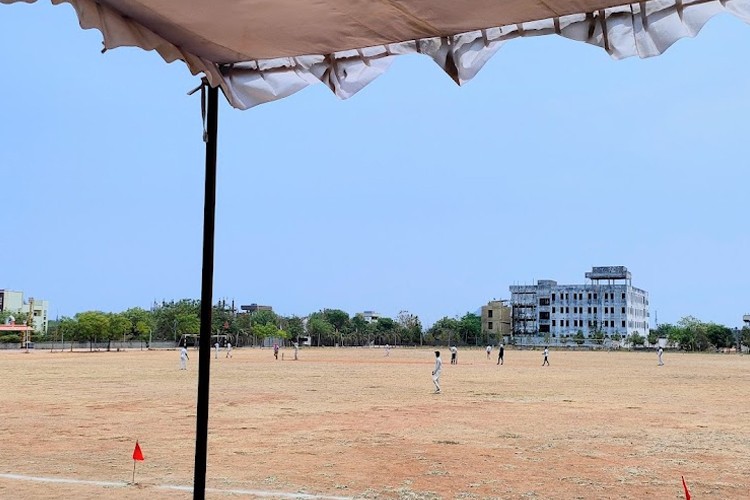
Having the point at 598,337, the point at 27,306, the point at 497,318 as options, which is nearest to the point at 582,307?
the point at 598,337

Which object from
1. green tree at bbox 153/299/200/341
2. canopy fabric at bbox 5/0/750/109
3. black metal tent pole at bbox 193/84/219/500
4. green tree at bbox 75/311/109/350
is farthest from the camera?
green tree at bbox 153/299/200/341

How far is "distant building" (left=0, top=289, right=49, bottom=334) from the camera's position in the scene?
375 feet

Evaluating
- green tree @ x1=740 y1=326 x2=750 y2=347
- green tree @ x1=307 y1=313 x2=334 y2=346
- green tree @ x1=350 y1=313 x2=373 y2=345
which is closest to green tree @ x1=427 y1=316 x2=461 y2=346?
green tree @ x1=350 y1=313 x2=373 y2=345

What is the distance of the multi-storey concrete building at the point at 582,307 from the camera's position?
12569 centimetres

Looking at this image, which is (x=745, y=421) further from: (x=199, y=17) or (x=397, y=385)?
(x=199, y=17)

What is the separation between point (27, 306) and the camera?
4830 inches

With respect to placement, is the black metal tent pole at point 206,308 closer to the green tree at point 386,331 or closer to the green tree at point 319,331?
the green tree at point 386,331

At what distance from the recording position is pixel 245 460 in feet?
34.5

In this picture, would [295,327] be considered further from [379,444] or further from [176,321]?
[379,444]

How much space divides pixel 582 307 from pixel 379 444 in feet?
401

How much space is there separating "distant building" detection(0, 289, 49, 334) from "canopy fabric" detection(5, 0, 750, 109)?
117 m

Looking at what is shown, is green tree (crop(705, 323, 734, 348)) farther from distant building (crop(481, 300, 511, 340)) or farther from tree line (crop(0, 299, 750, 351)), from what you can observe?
distant building (crop(481, 300, 511, 340))

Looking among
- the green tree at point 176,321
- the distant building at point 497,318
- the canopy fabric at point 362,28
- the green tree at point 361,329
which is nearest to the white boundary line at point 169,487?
the canopy fabric at point 362,28

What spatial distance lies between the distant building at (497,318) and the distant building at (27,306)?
8444cm
